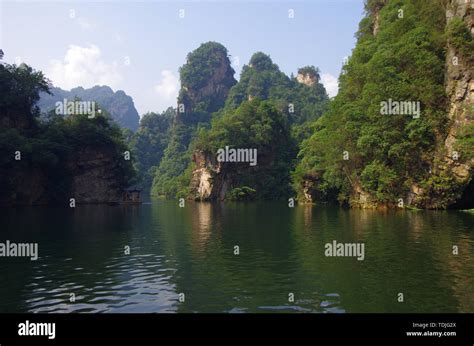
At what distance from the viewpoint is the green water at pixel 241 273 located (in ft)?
44.1

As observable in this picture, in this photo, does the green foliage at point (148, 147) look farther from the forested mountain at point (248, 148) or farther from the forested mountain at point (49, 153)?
the forested mountain at point (49, 153)

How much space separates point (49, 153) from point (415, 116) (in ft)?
180

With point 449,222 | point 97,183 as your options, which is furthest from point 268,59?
point 449,222

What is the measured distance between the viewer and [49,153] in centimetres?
6906

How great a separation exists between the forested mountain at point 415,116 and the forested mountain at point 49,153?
44.7 metres

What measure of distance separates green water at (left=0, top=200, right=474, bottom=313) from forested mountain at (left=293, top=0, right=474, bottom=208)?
75.0 feet

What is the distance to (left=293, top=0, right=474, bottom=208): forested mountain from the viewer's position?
164 ft

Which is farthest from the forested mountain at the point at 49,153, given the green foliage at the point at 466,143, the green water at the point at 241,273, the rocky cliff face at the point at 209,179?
the green foliage at the point at 466,143

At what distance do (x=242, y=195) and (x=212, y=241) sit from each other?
7527cm

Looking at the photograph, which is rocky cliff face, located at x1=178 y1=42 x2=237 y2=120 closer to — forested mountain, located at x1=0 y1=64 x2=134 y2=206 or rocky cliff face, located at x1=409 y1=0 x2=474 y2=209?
forested mountain, located at x1=0 y1=64 x2=134 y2=206

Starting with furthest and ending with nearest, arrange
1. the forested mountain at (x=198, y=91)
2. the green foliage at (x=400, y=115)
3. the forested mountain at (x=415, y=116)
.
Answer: the forested mountain at (x=198, y=91), the green foliage at (x=400, y=115), the forested mountain at (x=415, y=116)

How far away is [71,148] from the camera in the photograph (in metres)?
76.1

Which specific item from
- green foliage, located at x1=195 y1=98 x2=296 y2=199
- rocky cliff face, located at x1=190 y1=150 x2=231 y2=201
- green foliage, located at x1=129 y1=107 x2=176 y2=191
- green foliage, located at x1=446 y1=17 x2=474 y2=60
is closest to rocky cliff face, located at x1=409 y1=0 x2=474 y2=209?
green foliage, located at x1=446 y1=17 x2=474 y2=60
